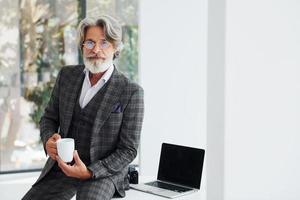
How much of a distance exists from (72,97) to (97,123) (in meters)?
0.20

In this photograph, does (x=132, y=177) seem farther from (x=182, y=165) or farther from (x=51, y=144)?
(x=51, y=144)

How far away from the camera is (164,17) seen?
3643 millimetres

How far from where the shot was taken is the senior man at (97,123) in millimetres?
2006

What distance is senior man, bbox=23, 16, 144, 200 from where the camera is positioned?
2006 mm

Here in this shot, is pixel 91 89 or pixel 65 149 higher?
pixel 91 89

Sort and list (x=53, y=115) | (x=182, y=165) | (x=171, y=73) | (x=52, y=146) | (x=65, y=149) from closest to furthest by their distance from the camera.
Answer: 1. (x=65, y=149)
2. (x=52, y=146)
3. (x=53, y=115)
4. (x=182, y=165)
5. (x=171, y=73)

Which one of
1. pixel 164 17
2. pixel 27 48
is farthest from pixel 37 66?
pixel 164 17

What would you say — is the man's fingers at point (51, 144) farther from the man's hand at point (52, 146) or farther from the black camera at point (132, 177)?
the black camera at point (132, 177)

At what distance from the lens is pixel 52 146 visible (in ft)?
6.48

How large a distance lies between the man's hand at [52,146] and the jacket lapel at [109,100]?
0.18 m
